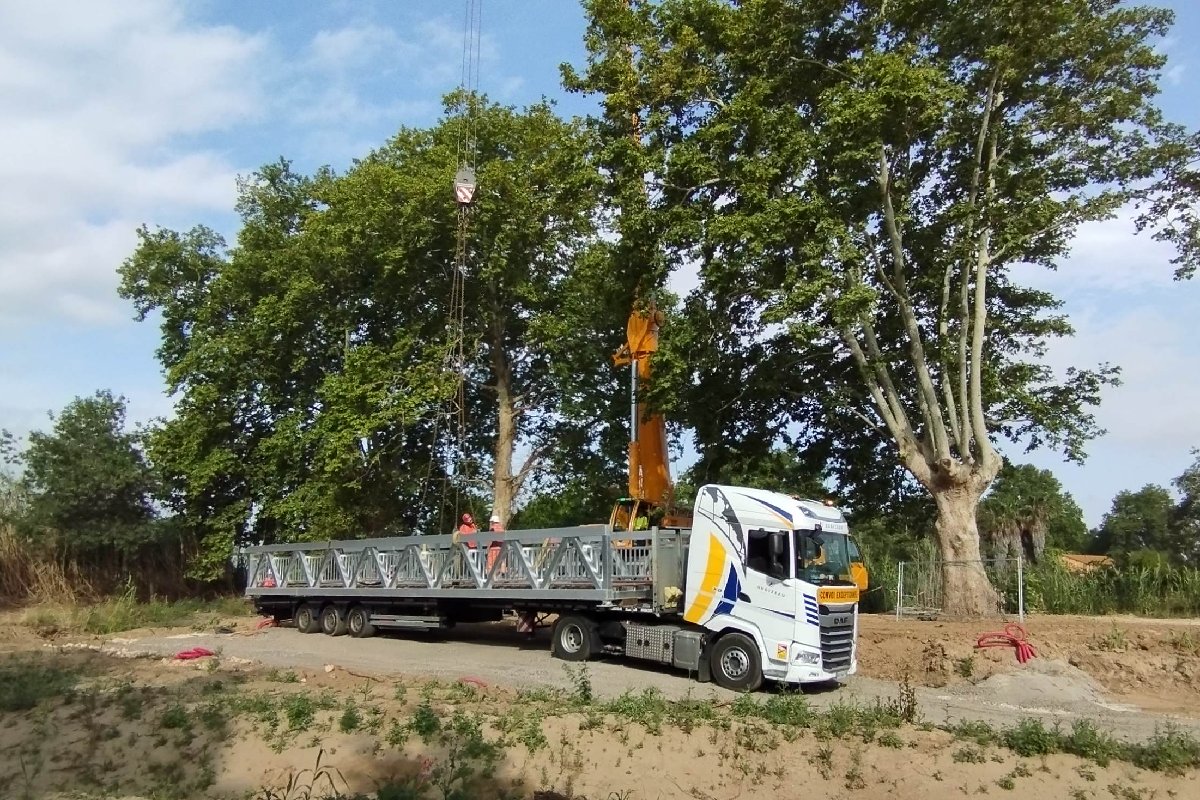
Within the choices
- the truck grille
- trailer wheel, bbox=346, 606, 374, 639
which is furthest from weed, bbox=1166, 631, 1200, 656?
trailer wheel, bbox=346, 606, 374, 639

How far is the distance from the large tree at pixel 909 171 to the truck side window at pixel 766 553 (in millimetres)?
5402

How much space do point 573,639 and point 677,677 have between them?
228 centimetres

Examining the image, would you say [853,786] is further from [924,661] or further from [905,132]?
[905,132]

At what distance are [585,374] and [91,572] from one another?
1945cm

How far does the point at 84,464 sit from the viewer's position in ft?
106

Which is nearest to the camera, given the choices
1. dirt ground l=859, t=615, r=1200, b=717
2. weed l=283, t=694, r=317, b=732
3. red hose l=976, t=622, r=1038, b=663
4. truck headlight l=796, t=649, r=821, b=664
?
weed l=283, t=694, r=317, b=732

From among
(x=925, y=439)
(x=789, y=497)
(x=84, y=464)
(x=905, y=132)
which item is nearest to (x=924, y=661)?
(x=789, y=497)

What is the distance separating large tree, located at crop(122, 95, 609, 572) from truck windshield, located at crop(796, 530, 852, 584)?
13.1 m

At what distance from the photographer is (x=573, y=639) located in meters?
16.7

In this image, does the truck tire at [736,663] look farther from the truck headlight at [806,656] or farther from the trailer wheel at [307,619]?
the trailer wheel at [307,619]

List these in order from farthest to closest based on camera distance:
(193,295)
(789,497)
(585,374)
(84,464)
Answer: (193,295), (84,464), (585,374), (789,497)

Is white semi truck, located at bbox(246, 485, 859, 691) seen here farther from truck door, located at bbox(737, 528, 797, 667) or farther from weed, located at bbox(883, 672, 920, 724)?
weed, located at bbox(883, 672, 920, 724)

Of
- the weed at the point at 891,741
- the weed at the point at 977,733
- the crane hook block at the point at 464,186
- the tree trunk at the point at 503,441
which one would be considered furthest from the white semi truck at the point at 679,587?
the tree trunk at the point at 503,441

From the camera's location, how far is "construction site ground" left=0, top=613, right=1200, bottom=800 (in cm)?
893
